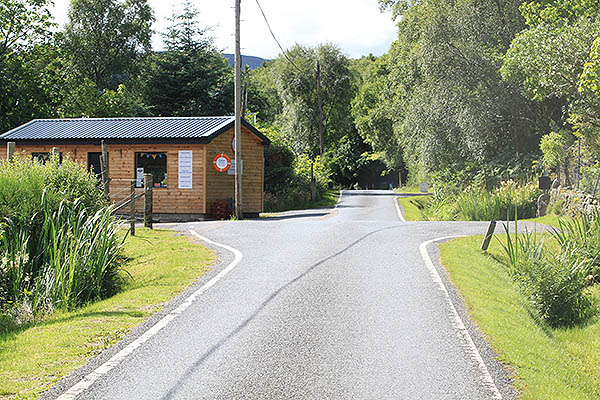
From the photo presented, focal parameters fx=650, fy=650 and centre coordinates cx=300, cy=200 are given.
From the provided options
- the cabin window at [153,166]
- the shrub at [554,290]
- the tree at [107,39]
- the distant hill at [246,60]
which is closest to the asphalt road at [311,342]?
the shrub at [554,290]

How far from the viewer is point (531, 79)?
2467cm

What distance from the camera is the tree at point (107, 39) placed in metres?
55.4

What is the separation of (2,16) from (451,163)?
96.1ft

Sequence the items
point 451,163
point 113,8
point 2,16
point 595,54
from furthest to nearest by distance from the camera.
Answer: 1. point 113,8
2. point 2,16
3. point 451,163
4. point 595,54

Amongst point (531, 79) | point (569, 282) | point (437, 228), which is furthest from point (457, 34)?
point (569, 282)

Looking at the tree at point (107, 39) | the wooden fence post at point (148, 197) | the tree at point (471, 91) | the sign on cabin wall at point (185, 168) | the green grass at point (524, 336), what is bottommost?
the green grass at point (524, 336)

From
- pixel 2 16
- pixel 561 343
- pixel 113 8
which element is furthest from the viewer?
pixel 113 8

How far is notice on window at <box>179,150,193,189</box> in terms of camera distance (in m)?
24.9

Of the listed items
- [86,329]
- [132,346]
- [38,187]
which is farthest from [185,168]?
[132,346]

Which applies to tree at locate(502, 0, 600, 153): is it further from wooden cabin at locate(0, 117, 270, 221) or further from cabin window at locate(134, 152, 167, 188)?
cabin window at locate(134, 152, 167, 188)

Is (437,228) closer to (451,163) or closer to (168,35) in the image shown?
(451,163)

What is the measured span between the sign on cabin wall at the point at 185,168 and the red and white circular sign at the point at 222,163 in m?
0.96

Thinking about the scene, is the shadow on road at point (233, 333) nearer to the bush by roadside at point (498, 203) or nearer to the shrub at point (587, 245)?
the shrub at point (587, 245)

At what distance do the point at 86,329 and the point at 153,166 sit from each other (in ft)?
60.1
